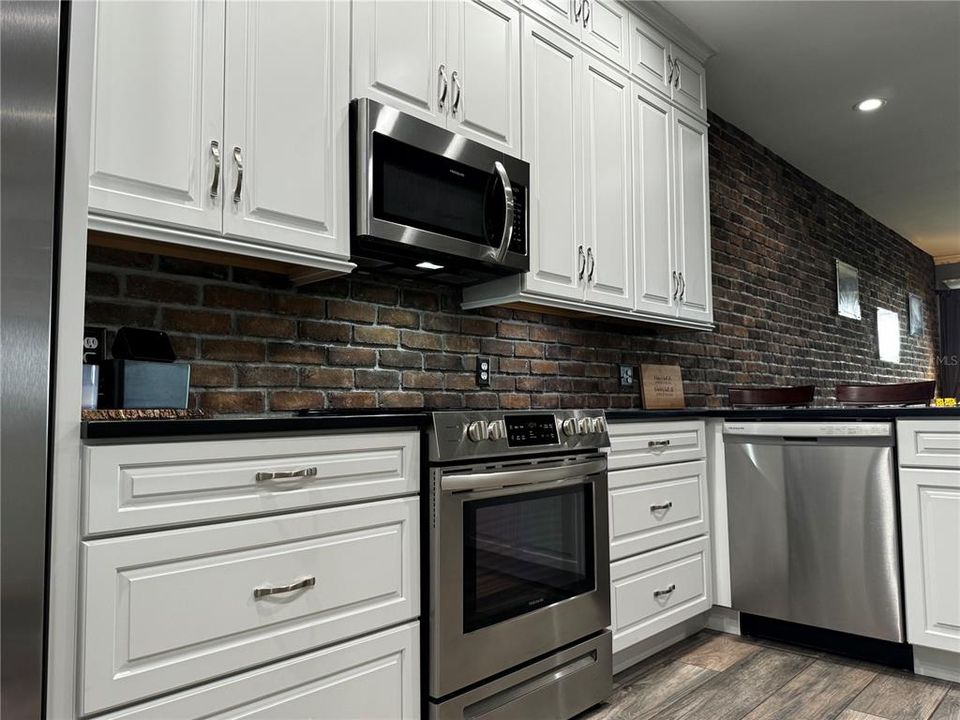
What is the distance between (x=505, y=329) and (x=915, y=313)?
6880 mm

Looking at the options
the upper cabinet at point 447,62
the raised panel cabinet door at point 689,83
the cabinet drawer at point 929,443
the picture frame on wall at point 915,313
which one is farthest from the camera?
the picture frame on wall at point 915,313

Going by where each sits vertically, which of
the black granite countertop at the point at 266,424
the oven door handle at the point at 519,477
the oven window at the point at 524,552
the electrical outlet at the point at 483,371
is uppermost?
the electrical outlet at the point at 483,371

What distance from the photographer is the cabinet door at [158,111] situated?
1474 millimetres

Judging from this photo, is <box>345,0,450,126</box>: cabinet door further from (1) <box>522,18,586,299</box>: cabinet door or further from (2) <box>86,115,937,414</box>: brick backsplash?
(2) <box>86,115,937,414</box>: brick backsplash

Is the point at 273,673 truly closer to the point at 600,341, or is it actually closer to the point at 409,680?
the point at 409,680

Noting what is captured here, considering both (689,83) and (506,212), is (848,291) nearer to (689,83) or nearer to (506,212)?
(689,83)

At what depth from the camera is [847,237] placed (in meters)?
6.13

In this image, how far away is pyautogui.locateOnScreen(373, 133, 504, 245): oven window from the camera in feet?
6.51

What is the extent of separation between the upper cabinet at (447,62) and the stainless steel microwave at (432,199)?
0.26ft

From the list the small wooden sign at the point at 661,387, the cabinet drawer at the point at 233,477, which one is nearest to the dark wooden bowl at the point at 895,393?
the small wooden sign at the point at 661,387

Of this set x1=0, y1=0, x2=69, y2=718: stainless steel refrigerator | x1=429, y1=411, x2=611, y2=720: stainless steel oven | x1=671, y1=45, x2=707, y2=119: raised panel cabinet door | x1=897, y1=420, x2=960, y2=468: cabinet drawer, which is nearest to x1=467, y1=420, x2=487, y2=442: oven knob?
x1=429, y1=411, x2=611, y2=720: stainless steel oven

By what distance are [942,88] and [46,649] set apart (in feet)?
16.2

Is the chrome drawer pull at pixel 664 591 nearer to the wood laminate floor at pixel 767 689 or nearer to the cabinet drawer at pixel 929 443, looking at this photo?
the wood laminate floor at pixel 767 689

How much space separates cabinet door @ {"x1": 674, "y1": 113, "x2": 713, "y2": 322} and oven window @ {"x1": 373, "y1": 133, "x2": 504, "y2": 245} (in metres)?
1.33
